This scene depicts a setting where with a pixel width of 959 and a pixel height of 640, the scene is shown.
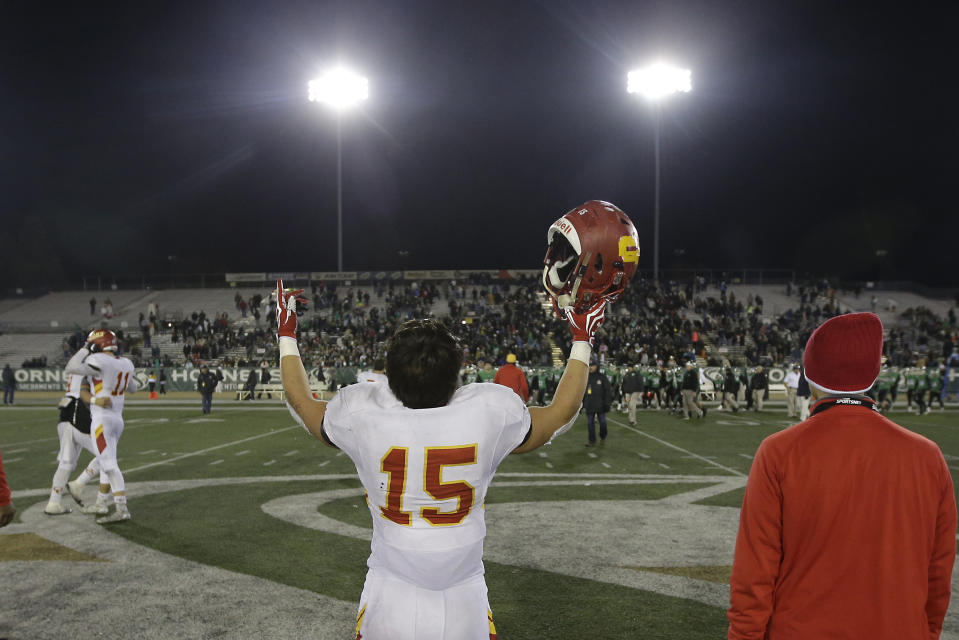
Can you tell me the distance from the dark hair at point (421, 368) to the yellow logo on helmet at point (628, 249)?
101 centimetres

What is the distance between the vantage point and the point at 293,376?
8.19 feet

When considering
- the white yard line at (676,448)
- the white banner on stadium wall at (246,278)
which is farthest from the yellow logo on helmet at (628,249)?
the white banner on stadium wall at (246,278)

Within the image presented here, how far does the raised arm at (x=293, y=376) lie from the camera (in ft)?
7.92

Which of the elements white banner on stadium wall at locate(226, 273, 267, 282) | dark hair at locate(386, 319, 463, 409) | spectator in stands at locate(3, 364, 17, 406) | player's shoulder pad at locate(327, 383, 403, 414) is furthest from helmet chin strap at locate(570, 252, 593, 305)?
white banner on stadium wall at locate(226, 273, 267, 282)

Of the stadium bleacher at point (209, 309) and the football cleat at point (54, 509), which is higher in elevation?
the stadium bleacher at point (209, 309)

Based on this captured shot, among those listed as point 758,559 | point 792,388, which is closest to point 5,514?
point 758,559

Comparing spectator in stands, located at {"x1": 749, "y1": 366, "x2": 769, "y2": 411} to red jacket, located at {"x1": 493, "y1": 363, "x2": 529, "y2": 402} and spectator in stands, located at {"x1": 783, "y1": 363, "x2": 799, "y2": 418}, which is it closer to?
spectator in stands, located at {"x1": 783, "y1": 363, "x2": 799, "y2": 418}

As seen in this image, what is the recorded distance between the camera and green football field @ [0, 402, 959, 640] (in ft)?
15.9

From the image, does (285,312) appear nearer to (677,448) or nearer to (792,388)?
(677,448)

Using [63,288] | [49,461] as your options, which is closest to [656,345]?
[49,461]

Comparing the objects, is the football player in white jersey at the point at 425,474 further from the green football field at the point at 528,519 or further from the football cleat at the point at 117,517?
the football cleat at the point at 117,517

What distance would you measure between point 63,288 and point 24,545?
49.1 meters

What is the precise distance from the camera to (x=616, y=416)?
1977 centimetres

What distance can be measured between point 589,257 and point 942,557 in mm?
1629
